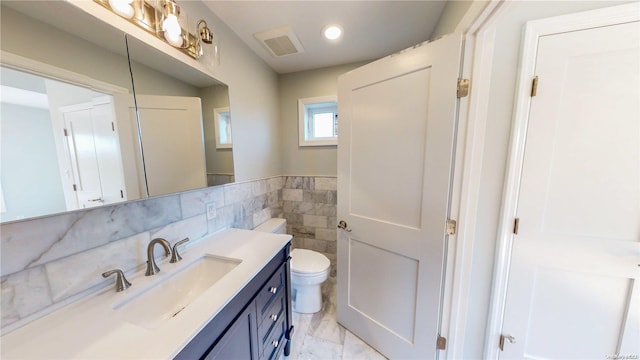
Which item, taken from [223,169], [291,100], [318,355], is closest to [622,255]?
[318,355]

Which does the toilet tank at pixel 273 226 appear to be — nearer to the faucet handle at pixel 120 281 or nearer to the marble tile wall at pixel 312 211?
the marble tile wall at pixel 312 211

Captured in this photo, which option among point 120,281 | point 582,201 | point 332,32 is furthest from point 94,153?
point 582,201

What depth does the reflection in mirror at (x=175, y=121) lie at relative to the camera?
3.14ft

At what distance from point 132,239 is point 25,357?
44 centimetres

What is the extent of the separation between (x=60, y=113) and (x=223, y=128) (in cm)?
79

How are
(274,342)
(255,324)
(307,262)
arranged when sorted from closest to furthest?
(255,324)
(274,342)
(307,262)

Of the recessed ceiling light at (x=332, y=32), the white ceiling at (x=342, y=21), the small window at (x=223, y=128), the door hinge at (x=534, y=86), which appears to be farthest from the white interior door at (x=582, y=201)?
the small window at (x=223, y=128)

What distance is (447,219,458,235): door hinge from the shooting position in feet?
3.49

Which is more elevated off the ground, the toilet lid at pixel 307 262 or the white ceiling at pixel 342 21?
the white ceiling at pixel 342 21

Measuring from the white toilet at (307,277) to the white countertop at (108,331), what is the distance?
87 centimetres

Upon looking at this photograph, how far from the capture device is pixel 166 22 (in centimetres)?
99

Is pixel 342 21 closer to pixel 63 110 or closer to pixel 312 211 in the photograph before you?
pixel 63 110

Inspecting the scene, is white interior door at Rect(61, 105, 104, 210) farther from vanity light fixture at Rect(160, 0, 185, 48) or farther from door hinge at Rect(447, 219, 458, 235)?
door hinge at Rect(447, 219, 458, 235)

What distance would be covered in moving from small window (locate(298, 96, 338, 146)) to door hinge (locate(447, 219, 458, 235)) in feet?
4.39
